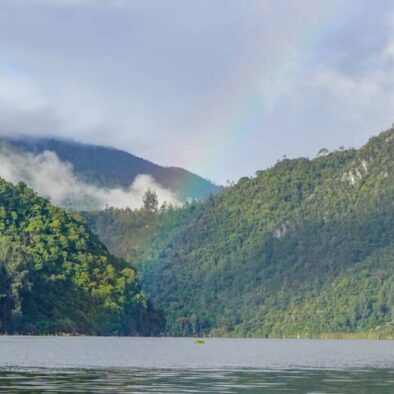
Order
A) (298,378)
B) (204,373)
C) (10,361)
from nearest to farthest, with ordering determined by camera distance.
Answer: (298,378)
(204,373)
(10,361)

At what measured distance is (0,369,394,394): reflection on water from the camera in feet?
221

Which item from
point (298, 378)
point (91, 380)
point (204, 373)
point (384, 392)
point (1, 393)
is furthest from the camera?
point (204, 373)

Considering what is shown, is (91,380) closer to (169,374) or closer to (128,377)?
(128,377)

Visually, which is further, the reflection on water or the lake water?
the lake water

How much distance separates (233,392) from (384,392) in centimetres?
946

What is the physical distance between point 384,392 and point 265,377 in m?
15.3

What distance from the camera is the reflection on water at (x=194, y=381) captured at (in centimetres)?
6725

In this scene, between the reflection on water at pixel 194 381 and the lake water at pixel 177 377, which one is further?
the lake water at pixel 177 377

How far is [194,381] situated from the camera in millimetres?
75438

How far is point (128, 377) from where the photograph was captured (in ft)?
260

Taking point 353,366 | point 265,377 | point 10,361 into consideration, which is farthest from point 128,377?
point 353,366

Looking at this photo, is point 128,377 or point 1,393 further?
point 128,377

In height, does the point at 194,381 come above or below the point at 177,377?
below

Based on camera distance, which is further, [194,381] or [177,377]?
[177,377]
